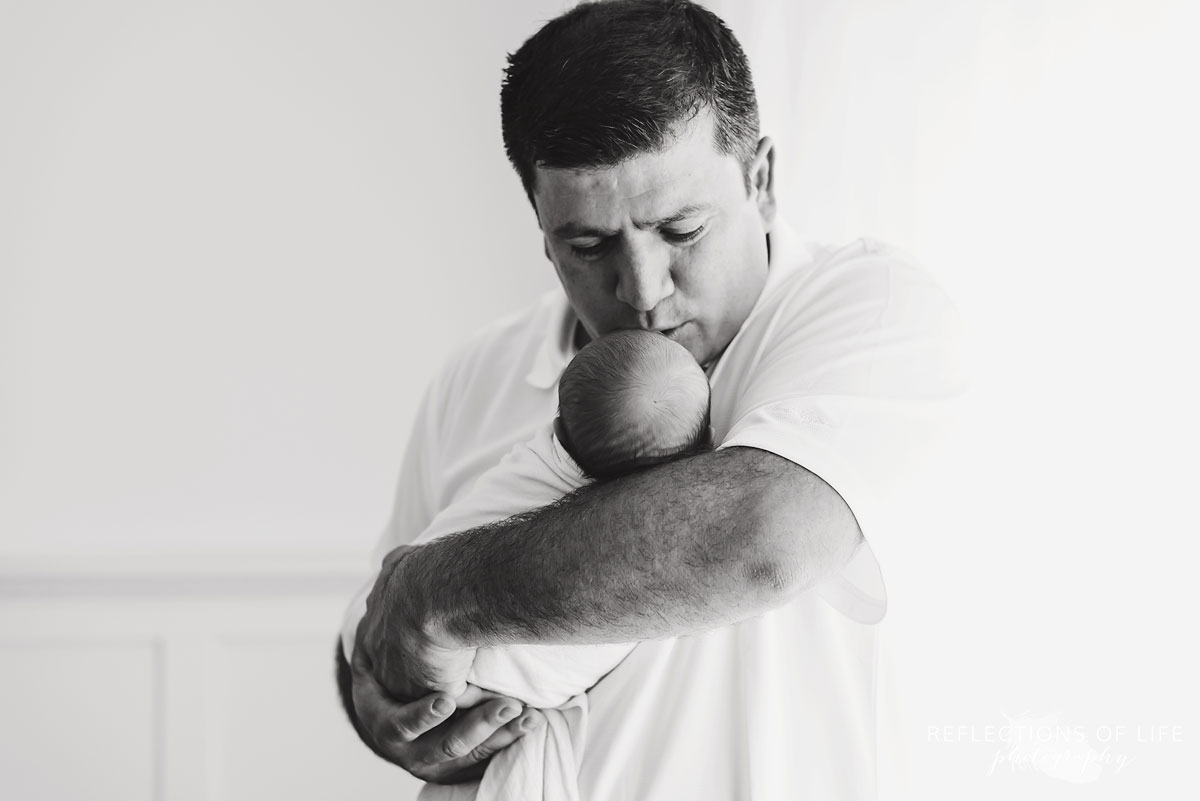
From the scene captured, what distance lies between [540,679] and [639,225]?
0.42 meters

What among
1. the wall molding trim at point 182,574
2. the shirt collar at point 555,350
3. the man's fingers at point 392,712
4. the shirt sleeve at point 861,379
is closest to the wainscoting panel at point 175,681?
the wall molding trim at point 182,574

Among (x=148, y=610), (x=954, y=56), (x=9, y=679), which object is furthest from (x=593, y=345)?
(x=9, y=679)

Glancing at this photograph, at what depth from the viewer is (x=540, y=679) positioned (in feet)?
3.11

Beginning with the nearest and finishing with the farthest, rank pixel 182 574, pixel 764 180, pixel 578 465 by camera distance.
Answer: pixel 578 465 < pixel 764 180 < pixel 182 574

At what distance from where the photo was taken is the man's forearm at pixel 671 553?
2.49 ft

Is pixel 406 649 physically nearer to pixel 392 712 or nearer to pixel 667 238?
pixel 392 712

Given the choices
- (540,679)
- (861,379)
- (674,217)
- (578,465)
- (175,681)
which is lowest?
(175,681)

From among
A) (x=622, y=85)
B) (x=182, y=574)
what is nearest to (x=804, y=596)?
(x=622, y=85)

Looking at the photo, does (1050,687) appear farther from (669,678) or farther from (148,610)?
(148,610)

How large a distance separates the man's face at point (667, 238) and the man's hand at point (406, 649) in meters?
0.31

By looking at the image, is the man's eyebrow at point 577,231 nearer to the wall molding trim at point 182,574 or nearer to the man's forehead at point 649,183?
the man's forehead at point 649,183

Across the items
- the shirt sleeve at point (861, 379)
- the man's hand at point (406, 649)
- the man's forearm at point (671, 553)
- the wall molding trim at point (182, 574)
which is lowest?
the wall molding trim at point (182, 574)

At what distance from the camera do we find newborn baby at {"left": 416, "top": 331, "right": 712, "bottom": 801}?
35.9 inches

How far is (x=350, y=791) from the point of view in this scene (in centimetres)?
259
